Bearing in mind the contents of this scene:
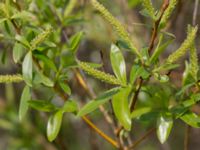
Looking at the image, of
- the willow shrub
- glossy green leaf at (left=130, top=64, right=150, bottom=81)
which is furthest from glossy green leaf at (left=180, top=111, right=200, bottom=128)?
glossy green leaf at (left=130, top=64, right=150, bottom=81)

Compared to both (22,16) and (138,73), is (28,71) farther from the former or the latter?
(138,73)

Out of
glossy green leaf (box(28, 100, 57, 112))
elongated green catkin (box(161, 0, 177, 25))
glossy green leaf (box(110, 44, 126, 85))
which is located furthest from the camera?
glossy green leaf (box(28, 100, 57, 112))

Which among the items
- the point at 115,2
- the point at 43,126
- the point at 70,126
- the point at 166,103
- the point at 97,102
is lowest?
the point at 70,126

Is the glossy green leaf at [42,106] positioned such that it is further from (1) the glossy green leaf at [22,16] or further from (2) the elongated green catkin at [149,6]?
(2) the elongated green catkin at [149,6]

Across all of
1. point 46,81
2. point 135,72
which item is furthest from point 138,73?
point 46,81

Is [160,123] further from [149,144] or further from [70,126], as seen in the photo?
[149,144]

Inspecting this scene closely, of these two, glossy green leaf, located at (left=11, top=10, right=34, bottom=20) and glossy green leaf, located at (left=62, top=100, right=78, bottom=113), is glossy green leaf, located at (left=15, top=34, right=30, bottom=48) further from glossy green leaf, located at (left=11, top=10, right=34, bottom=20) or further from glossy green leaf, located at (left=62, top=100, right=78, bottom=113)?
glossy green leaf, located at (left=62, top=100, right=78, bottom=113)

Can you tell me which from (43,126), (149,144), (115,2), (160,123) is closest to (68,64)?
(160,123)

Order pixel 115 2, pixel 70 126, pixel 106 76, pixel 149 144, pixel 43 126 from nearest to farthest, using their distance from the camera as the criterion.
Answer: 1. pixel 106 76
2. pixel 115 2
3. pixel 43 126
4. pixel 70 126
5. pixel 149 144
